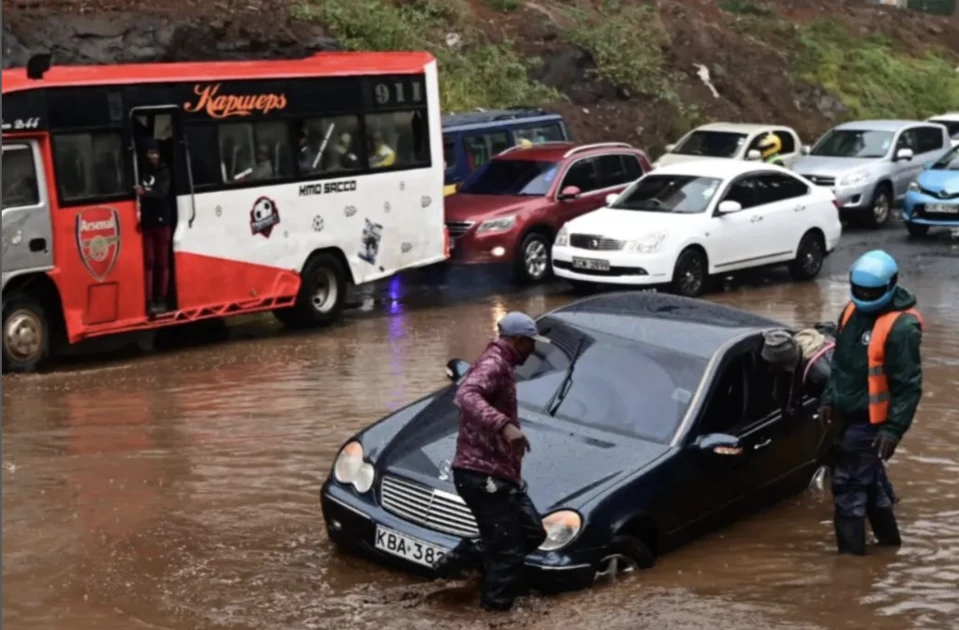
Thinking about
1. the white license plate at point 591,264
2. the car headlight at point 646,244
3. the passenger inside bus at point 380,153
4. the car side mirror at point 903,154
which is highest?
the passenger inside bus at point 380,153

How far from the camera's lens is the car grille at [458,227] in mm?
19484

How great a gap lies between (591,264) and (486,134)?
447 cm

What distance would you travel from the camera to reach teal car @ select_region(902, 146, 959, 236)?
23797 mm

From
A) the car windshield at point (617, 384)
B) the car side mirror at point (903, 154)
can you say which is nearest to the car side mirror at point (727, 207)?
the car side mirror at point (903, 154)

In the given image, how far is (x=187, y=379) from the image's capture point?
45.4 ft

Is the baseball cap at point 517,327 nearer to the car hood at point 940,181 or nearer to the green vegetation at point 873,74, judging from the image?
the car hood at point 940,181

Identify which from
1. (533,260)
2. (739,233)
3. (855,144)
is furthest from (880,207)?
(533,260)

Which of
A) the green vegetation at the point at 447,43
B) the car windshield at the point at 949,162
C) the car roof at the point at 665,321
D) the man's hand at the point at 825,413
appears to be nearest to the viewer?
the man's hand at the point at 825,413

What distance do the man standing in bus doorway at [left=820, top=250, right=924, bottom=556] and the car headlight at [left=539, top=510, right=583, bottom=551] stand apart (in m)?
1.67

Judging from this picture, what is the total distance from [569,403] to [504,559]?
153 centimetres

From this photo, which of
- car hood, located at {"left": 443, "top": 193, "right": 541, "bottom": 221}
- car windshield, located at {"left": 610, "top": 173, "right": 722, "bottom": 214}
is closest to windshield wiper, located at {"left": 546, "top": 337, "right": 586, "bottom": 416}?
car windshield, located at {"left": 610, "top": 173, "right": 722, "bottom": 214}

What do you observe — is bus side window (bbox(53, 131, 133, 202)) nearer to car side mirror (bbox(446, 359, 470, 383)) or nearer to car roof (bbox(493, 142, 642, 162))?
car side mirror (bbox(446, 359, 470, 383))

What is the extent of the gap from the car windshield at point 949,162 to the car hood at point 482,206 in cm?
836

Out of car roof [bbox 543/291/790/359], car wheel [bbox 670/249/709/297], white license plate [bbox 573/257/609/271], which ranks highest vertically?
car roof [bbox 543/291/790/359]
